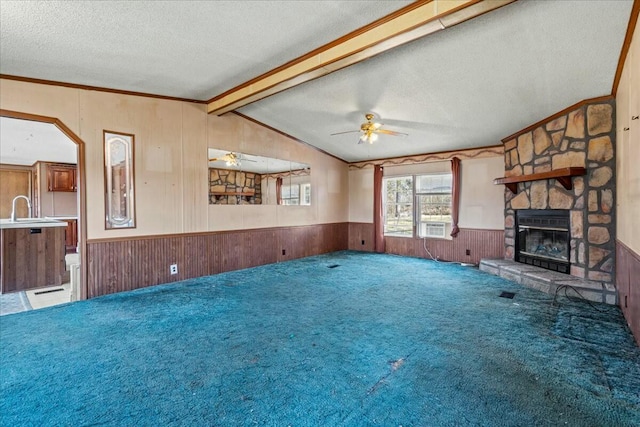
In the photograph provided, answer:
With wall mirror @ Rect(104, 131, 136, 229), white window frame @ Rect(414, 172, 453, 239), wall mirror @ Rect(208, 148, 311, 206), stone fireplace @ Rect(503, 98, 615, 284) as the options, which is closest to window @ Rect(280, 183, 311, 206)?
wall mirror @ Rect(208, 148, 311, 206)

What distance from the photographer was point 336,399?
191 cm

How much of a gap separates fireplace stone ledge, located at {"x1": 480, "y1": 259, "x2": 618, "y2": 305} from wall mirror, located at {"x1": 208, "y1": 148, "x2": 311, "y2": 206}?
432 cm

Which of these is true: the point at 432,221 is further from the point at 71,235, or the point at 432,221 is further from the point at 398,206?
the point at 71,235

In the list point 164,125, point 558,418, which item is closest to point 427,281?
Result: point 558,418

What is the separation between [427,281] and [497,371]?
2663mm

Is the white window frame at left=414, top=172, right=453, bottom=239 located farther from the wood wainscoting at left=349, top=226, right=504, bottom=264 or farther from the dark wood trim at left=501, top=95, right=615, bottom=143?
the dark wood trim at left=501, top=95, right=615, bottom=143

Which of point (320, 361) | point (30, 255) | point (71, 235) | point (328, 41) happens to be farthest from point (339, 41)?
point (71, 235)

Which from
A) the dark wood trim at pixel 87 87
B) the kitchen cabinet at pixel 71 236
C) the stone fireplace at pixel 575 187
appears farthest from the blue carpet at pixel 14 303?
the stone fireplace at pixel 575 187

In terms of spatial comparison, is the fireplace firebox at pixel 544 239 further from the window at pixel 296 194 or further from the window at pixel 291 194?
the window at pixel 291 194

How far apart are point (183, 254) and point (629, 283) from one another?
5573 millimetres

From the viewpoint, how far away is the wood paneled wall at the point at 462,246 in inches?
240

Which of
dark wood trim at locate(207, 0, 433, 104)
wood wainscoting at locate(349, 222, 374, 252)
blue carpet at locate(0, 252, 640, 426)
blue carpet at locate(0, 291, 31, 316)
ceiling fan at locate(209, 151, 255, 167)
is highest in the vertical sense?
dark wood trim at locate(207, 0, 433, 104)

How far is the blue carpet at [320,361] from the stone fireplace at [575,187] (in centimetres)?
81

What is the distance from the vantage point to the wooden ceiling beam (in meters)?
2.46
